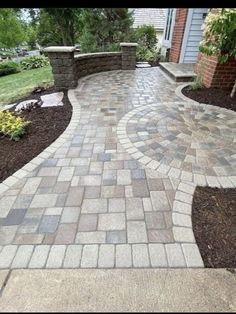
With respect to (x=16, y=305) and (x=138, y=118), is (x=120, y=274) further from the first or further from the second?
(x=138, y=118)

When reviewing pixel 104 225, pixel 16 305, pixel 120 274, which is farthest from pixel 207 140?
pixel 16 305

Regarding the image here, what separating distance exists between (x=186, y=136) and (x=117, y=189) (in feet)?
5.64

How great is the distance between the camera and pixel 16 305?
1.53m

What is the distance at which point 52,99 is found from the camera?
530 centimetres

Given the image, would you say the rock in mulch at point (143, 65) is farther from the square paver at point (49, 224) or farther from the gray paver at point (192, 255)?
the gray paver at point (192, 255)

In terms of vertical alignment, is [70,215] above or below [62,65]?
below

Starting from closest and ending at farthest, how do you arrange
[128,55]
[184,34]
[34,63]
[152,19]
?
1. [184,34]
2. [128,55]
3. [34,63]
4. [152,19]

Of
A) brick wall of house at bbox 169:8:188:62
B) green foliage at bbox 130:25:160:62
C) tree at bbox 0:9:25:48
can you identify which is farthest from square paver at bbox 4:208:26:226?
tree at bbox 0:9:25:48

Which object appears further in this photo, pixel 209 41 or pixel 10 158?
pixel 209 41

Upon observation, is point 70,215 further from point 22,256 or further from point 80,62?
point 80,62

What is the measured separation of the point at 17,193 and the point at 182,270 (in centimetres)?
189

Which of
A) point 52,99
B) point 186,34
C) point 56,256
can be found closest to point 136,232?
point 56,256

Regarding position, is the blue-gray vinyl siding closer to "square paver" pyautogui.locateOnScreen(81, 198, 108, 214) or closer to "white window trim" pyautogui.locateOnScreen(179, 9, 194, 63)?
"white window trim" pyautogui.locateOnScreen(179, 9, 194, 63)

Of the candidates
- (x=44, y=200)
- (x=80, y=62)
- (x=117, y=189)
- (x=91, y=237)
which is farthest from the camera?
(x=80, y=62)
